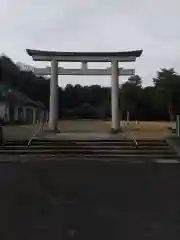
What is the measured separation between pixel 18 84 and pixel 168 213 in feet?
191

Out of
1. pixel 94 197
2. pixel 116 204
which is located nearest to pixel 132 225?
pixel 116 204

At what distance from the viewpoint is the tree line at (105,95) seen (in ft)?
173

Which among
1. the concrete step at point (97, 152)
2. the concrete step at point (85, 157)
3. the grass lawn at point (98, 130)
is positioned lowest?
the concrete step at point (85, 157)

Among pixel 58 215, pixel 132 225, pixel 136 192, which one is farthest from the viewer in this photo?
pixel 136 192

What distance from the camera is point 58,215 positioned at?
21.3 feet

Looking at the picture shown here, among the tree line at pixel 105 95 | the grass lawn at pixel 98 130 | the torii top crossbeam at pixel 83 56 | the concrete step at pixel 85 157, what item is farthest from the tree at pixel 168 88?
the concrete step at pixel 85 157

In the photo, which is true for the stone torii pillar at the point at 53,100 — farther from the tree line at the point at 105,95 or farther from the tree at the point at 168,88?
the tree at the point at 168,88

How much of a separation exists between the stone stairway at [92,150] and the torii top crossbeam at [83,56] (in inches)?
394

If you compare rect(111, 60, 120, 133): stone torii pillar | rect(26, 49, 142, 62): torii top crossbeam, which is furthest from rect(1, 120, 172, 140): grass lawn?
rect(26, 49, 142, 62): torii top crossbeam

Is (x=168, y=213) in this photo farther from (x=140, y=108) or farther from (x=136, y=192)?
(x=140, y=108)

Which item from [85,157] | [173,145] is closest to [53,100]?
[173,145]

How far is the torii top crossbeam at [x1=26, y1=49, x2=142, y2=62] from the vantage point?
91.4 ft

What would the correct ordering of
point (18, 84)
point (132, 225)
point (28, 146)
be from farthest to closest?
point (18, 84) → point (28, 146) → point (132, 225)

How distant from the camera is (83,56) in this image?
28.2 m
